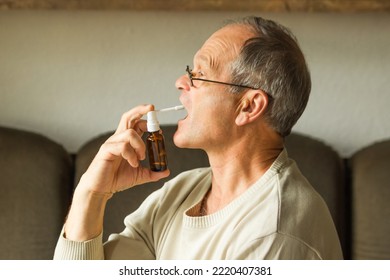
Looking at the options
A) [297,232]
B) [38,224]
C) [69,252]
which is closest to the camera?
[297,232]

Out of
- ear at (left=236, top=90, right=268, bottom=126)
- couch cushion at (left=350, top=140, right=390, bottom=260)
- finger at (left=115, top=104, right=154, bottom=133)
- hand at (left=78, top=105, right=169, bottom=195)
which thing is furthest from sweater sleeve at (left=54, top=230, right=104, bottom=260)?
couch cushion at (left=350, top=140, right=390, bottom=260)

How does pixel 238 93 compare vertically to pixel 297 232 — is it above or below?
above

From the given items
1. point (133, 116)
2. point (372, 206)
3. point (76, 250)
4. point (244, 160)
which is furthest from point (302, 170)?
point (76, 250)

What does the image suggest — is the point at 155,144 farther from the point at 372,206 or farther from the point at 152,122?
the point at 372,206

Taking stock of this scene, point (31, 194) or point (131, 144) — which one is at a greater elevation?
point (131, 144)

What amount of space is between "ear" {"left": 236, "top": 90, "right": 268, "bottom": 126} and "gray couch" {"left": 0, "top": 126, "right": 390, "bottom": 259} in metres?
0.36

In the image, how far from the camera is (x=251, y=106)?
3.78ft

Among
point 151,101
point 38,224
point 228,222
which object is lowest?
point 38,224

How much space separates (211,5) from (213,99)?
0.42 meters

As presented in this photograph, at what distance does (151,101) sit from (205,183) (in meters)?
0.35

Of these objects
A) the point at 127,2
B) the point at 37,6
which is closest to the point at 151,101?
the point at 127,2

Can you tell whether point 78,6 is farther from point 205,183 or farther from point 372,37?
point 372,37

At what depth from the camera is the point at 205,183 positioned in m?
1.28

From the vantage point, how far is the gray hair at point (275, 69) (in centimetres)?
113
